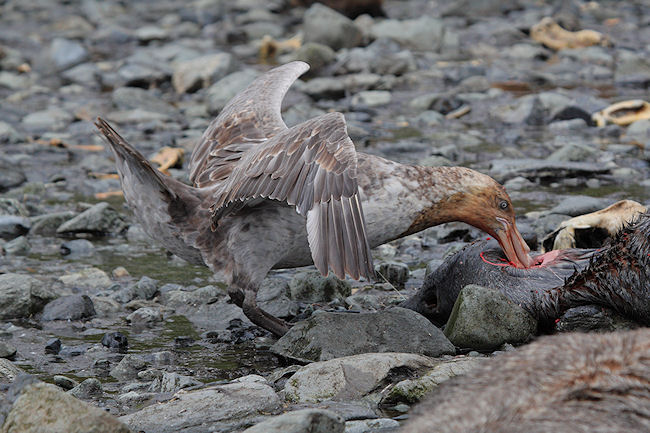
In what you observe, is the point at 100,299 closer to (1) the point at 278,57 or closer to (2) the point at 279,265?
(2) the point at 279,265

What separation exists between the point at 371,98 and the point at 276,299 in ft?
23.8

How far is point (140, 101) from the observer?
13742 mm

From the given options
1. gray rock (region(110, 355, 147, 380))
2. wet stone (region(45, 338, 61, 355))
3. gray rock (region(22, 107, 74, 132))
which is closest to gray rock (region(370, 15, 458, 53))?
gray rock (region(22, 107, 74, 132))

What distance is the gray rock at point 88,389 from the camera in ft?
15.9

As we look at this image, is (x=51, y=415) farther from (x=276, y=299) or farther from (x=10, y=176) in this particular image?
(x=10, y=176)

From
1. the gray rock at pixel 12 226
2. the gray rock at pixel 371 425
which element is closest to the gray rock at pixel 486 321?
the gray rock at pixel 371 425

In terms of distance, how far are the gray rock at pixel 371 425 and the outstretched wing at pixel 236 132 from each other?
9.36 feet

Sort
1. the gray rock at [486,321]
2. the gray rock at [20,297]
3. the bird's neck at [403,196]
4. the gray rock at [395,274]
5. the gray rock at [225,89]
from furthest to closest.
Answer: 1. the gray rock at [225,89]
2. the gray rock at [395,274]
3. the gray rock at [20,297]
4. the bird's neck at [403,196]
5. the gray rock at [486,321]

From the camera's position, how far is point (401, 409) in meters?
4.41

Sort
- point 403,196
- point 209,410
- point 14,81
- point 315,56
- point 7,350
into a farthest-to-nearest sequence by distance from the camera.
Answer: point 14,81 → point 315,56 → point 403,196 → point 7,350 → point 209,410

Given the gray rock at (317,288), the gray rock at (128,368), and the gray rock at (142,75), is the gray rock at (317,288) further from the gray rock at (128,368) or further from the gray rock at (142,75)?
the gray rock at (142,75)

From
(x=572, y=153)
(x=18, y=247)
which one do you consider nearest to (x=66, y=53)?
(x=18, y=247)

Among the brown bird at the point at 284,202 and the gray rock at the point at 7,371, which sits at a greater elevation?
the brown bird at the point at 284,202

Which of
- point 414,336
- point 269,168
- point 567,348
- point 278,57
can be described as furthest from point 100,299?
point 278,57
